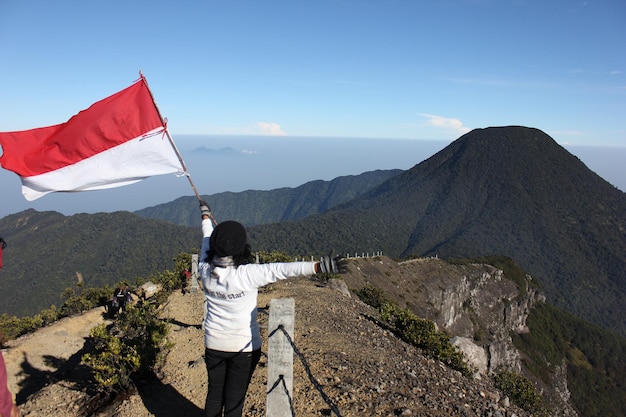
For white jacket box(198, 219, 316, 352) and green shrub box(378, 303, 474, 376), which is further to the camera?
green shrub box(378, 303, 474, 376)

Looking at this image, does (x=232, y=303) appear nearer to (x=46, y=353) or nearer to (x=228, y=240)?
(x=228, y=240)

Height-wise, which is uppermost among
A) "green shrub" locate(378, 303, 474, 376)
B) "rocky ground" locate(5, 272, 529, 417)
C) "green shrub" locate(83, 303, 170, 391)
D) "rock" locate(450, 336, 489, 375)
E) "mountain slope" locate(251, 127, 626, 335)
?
"green shrub" locate(83, 303, 170, 391)

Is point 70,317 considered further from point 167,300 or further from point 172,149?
point 172,149

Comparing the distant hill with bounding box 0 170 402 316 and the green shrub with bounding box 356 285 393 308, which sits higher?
the green shrub with bounding box 356 285 393 308

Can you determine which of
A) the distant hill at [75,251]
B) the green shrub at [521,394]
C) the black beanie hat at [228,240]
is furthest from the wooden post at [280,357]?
the distant hill at [75,251]

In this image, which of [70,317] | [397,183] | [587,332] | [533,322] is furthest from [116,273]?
[397,183]

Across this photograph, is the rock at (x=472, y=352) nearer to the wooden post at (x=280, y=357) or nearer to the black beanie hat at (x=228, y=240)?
the wooden post at (x=280, y=357)

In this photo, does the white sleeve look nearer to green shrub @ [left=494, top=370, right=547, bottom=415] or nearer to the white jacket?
the white jacket

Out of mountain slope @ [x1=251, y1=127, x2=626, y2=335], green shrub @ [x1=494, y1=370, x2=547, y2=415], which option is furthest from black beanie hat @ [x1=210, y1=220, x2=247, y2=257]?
mountain slope @ [x1=251, y1=127, x2=626, y2=335]
